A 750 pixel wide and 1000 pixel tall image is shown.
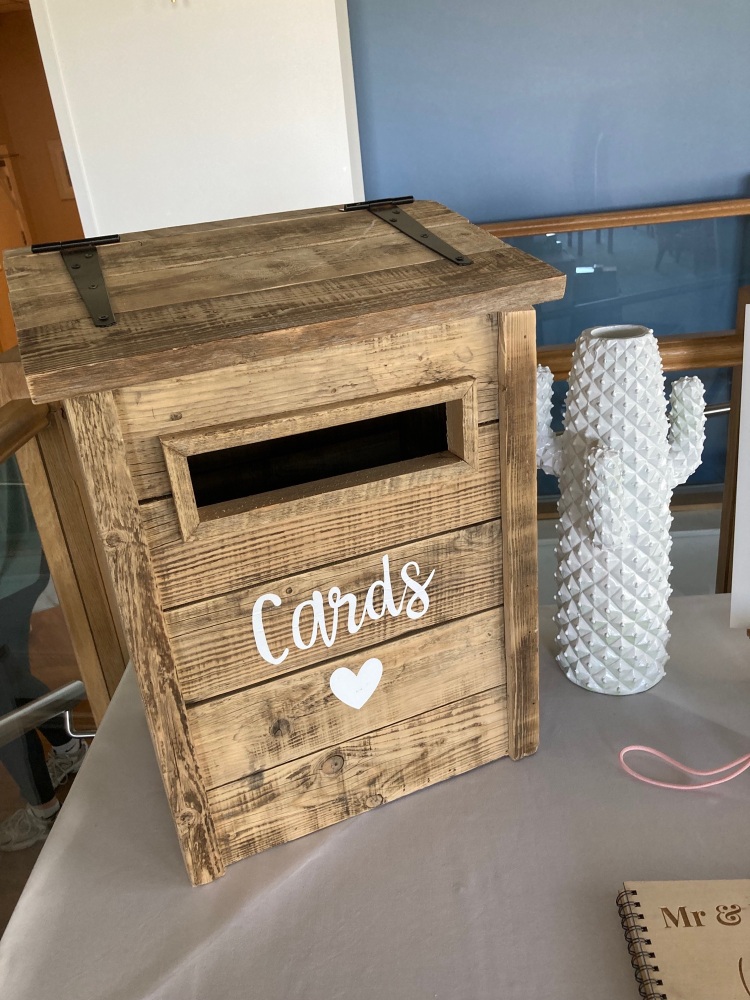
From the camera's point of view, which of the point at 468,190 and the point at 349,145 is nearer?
the point at 349,145

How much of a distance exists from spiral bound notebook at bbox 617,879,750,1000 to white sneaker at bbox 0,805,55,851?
1381 mm

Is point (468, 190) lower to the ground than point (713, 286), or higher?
higher

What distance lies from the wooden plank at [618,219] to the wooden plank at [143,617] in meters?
1.68

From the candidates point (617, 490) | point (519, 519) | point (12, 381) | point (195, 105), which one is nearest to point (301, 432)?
point (519, 519)

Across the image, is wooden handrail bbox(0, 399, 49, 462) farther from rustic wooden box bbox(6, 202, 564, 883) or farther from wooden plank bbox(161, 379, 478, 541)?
wooden plank bbox(161, 379, 478, 541)

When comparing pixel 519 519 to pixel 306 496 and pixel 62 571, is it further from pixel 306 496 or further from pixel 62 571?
pixel 62 571

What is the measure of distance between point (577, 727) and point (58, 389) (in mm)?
652

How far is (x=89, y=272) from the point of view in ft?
2.41

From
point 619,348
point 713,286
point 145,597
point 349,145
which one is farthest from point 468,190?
point 145,597

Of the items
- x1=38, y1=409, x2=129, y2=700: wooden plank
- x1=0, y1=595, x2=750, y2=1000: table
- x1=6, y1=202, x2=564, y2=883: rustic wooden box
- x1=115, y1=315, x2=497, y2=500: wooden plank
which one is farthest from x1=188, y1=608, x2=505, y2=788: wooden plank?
x1=38, y1=409, x2=129, y2=700: wooden plank

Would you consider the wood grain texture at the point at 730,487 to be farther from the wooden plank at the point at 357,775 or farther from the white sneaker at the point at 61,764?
the white sneaker at the point at 61,764

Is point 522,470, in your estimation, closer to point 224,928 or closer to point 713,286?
point 224,928

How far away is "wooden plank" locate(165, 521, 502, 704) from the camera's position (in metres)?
0.71

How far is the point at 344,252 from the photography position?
2.55 ft
